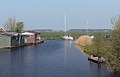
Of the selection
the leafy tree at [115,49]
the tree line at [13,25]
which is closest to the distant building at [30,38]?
the tree line at [13,25]

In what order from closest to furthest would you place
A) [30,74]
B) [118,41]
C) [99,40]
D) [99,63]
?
[118,41] → [30,74] → [99,63] → [99,40]

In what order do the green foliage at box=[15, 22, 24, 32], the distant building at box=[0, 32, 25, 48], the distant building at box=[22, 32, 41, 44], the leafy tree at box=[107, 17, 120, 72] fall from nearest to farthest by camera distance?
the leafy tree at box=[107, 17, 120, 72] < the distant building at box=[0, 32, 25, 48] < the distant building at box=[22, 32, 41, 44] < the green foliage at box=[15, 22, 24, 32]

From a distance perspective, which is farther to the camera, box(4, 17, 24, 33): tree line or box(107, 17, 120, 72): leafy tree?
box(4, 17, 24, 33): tree line

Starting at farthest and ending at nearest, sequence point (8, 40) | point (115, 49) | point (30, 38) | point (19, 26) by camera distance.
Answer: point (19, 26) < point (30, 38) < point (8, 40) < point (115, 49)

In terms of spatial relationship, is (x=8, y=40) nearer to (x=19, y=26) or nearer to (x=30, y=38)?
(x=30, y=38)

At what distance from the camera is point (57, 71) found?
118 feet

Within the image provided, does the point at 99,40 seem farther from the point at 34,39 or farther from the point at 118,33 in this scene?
the point at 34,39

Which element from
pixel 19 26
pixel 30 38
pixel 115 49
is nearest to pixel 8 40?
pixel 30 38

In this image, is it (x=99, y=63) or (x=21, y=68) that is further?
(x=99, y=63)

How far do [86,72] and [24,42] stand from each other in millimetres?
48457

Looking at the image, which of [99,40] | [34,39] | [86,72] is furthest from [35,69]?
[34,39]

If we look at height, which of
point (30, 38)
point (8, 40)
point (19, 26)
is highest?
point (19, 26)

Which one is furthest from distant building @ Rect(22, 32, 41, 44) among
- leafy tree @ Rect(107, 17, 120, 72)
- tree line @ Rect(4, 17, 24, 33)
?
leafy tree @ Rect(107, 17, 120, 72)

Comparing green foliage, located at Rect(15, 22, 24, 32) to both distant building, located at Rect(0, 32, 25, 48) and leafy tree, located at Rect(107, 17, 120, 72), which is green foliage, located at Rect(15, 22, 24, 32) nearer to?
distant building, located at Rect(0, 32, 25, 48)
